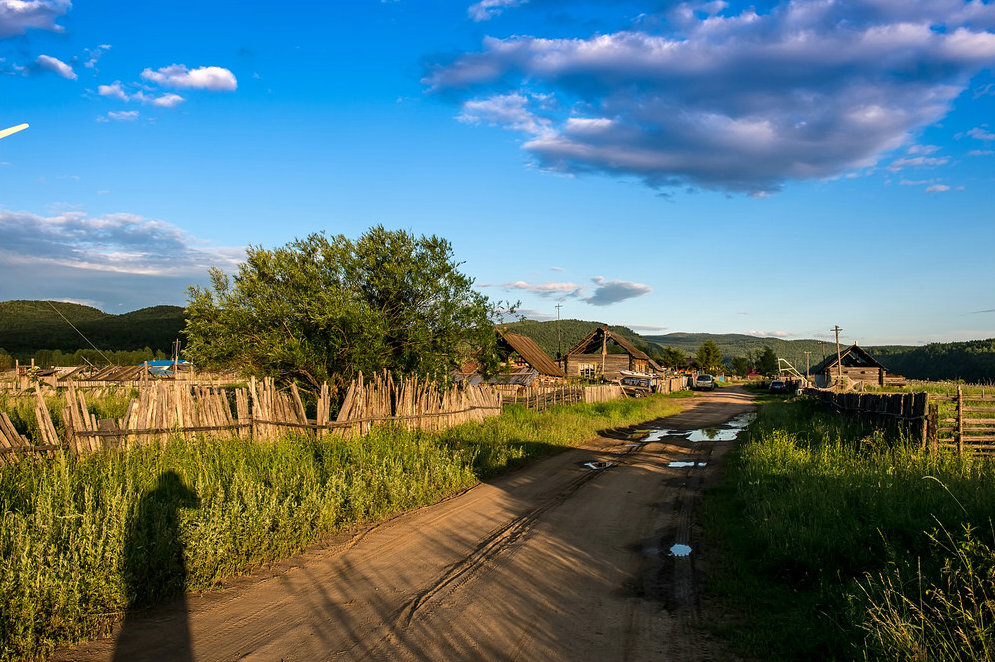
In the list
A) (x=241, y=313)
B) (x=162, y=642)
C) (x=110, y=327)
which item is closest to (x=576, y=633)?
(x=162, y=642)

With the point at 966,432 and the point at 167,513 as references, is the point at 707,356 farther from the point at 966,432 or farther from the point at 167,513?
the point at 167,513

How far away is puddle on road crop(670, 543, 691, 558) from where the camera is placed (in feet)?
24.5

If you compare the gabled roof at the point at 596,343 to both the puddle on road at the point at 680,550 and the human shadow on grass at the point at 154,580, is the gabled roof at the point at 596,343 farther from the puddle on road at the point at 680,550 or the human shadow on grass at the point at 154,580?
the human shadow on grass at the point at 154,580

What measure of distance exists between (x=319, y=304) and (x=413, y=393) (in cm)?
316

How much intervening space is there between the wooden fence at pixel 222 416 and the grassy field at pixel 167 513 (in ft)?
1.01

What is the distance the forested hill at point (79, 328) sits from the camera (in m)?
69.2

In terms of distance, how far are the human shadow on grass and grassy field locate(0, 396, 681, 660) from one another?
0.05 feet

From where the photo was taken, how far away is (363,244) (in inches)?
638

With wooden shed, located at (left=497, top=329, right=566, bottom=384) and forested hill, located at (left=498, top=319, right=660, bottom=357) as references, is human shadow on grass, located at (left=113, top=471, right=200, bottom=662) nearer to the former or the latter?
wooden shed, located at (left=497, top=329, right=566, bottom=384)

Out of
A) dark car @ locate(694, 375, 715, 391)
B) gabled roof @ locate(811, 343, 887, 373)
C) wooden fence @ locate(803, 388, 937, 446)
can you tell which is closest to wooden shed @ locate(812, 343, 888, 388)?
gabled roof @ locate(811, 343, 887, 373)

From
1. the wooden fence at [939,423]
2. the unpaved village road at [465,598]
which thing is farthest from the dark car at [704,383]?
the unpaved village road at [465,598]

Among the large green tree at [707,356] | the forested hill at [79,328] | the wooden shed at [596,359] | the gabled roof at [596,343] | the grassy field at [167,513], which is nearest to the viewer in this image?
the grassy field at [167,513]

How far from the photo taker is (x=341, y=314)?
1384 centimetres

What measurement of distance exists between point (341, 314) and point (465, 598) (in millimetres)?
9173
